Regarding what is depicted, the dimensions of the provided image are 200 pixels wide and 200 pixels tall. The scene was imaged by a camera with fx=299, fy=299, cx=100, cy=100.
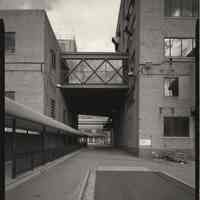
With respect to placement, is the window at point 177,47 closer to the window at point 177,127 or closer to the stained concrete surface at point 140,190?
the window at point 177,127

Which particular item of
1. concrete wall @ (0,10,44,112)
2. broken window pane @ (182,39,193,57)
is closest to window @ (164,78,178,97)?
broken window pane @ (182,39,193,57)

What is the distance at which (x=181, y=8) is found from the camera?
99.7ft

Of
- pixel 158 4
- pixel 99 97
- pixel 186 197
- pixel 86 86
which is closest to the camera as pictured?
pixel 186 197

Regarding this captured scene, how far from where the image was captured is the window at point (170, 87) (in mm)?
29516

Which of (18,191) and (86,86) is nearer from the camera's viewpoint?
(18,191)

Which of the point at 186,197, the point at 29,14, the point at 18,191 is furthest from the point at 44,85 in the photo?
the point at 186,197

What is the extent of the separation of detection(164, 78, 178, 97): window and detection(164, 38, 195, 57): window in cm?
252

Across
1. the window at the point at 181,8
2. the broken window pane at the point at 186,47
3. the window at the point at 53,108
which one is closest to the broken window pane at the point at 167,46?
the broken window pane at the point at 186,47

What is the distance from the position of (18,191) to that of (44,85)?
19713 mm

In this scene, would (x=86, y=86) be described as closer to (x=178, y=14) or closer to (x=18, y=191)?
(x=178, y=14)

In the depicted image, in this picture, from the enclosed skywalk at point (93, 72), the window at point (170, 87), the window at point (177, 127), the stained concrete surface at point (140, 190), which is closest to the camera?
the stained concrete surface at point (140, 190)

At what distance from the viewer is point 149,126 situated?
1127 inches

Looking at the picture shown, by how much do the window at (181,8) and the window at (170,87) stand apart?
663cm

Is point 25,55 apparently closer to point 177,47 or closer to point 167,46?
point 167,46
